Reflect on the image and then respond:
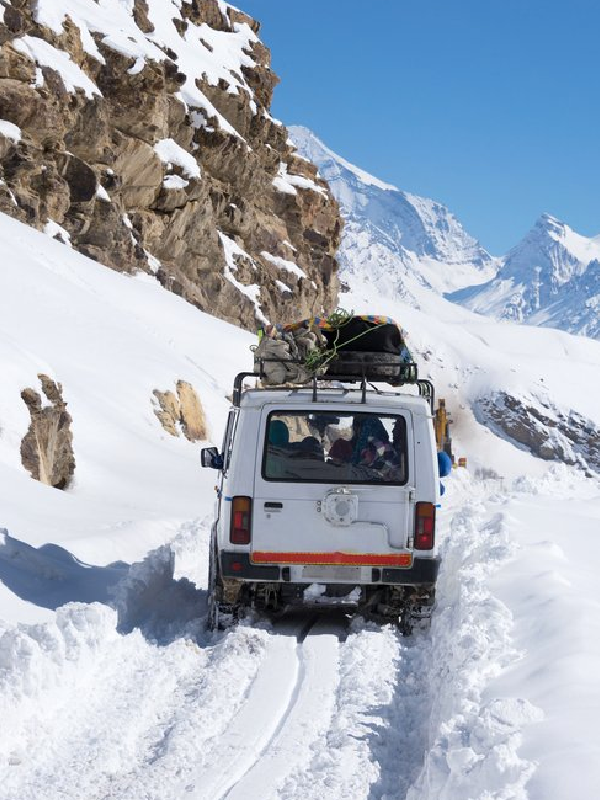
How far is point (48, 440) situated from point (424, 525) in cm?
1050

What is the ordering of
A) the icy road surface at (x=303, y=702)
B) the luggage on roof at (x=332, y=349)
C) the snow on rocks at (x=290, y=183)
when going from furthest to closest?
the snow on rocks at (x=290, y=183) → the luggage on roof at (x=332, y=349) → the icy road surface at (x=303, y=702)

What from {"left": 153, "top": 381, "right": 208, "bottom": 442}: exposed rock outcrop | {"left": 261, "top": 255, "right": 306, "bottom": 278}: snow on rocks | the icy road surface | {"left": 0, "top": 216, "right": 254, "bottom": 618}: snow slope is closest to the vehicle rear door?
the icy road surface

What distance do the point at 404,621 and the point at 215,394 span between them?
26123mm

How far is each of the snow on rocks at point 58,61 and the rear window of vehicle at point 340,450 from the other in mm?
45928

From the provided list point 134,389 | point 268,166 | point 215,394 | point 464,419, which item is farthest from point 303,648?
point 464,419

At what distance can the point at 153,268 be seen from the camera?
5656 centimetres

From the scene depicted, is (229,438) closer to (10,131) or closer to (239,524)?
(239,524)

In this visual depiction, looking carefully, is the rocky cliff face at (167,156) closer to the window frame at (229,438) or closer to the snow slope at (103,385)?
the snow slope at (103,385)

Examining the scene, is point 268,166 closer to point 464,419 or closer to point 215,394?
point 215,394

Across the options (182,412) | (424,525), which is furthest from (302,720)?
(182,412)

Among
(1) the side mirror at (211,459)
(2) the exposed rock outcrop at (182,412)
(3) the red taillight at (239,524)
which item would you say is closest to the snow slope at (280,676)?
(3) the red taillight at (239,524)

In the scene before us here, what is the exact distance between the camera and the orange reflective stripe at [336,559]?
326 inches

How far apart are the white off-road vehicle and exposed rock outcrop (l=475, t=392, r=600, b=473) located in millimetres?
176335

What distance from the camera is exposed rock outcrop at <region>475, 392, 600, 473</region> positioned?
180750mm
